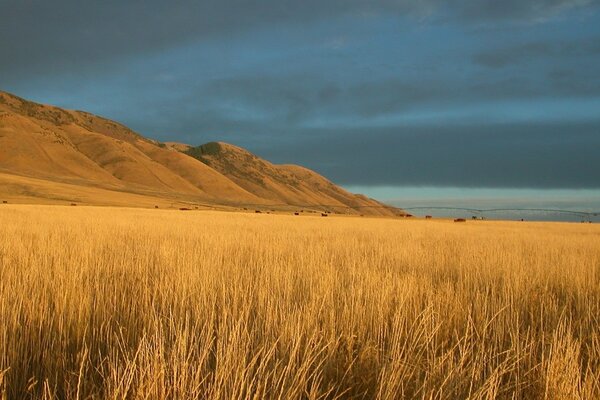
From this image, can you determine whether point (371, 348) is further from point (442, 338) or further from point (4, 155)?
point (4, 155)

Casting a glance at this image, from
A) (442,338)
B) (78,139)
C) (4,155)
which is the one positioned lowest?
(442,338)

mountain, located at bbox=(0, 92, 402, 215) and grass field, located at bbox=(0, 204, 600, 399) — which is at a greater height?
mountain, located at bbox=(0, 92, 402, 215)

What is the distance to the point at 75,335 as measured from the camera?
3279 millimetres

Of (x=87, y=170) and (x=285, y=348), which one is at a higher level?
(x=87, y=170)

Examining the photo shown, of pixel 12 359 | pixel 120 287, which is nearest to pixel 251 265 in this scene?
pixel 120 287

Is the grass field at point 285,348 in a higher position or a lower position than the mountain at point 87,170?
lower

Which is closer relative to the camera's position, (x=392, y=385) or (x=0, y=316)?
(x=392, y=385)

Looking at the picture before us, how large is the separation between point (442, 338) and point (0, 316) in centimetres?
302

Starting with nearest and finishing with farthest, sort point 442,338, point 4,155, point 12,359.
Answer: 1. point 12,359
2. point 442,338
3. point 4,155

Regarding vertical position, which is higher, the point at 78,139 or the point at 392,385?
the point at 78,139

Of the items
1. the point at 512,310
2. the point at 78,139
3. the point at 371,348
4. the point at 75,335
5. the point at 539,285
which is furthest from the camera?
the point at 78,139

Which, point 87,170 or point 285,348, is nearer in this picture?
point 285,348

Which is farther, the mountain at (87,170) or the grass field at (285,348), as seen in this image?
the mountain at (87,170)

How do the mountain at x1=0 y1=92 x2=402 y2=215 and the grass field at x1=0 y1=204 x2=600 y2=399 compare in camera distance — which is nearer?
the grass field at x1=0 y1=204 x2=600 y2=399
